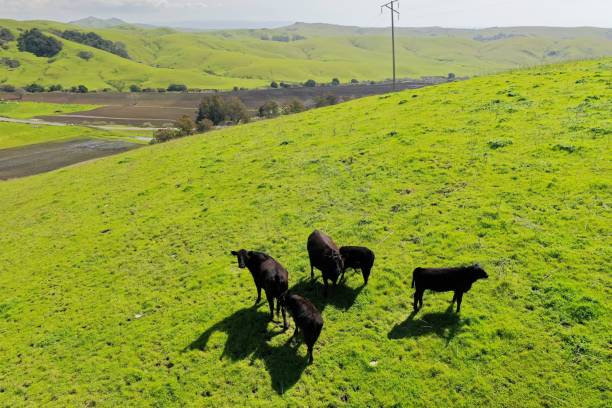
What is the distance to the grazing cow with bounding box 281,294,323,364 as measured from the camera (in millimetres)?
11258

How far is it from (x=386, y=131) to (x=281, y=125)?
48.1ft

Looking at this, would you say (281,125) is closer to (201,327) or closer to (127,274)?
(127,274)

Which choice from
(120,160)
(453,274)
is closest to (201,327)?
(453,274)

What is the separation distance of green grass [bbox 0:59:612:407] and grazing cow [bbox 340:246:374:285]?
0.67m

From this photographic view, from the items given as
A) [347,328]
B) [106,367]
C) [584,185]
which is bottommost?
[106,367]

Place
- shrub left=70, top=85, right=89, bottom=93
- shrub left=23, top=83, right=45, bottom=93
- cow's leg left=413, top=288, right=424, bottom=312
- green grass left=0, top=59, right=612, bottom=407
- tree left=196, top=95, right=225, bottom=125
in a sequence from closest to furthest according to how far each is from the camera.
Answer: green grass left=0, top=59, right=612, bottom=407
cow's leg left=413, top=288, right=424, bottom=312
tree left=196, top=95, right=225, bottom=125
shrub left=23, top=83, right=45, bottom=93
shrub left=70, top=85, right=89, bottom=93

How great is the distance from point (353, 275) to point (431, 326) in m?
3.92

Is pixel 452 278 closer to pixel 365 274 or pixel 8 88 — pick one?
pixel 365 274

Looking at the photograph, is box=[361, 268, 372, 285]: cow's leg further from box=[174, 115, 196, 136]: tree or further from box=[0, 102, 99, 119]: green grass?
box=[0, 102, 99, 119]: green grass

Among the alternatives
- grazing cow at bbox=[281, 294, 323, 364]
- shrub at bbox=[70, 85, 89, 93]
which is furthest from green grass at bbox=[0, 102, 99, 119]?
grazing cow at bbox=[281, 294, 323, 364]

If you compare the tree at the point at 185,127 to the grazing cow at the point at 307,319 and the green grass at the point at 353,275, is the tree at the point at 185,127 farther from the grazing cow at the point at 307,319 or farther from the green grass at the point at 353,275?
the grazing cow at the point at 307,319

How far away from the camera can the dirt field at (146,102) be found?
128250 mm

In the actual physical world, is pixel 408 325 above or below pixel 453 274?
below

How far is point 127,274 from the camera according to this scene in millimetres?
18469
